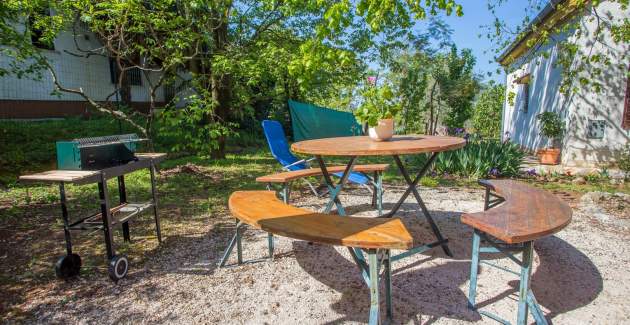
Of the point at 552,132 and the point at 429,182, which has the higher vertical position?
the point at 552,132

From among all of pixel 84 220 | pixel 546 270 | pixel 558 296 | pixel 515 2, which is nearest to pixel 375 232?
pixel 558 296

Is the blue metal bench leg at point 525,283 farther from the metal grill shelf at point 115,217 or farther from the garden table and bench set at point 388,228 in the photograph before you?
the metal grill shelf at point 115,217

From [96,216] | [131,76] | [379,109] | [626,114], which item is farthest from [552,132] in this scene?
[131,76]

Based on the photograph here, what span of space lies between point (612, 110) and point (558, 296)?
5253 millimetres

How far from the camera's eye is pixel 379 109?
2602 millimetres

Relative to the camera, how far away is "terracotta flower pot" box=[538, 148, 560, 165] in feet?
20.4

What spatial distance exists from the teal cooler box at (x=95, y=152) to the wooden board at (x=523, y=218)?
2.23m

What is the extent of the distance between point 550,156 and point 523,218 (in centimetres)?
541

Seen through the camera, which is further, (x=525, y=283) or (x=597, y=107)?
(x=597, y=107)

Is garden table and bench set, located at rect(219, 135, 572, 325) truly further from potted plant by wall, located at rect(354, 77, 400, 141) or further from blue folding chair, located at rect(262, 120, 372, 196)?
blue folding chair, located at rect(262, 120, 372, 196)

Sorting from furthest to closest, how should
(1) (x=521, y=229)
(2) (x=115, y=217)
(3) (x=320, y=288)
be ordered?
(2) (x=115, y=217) → (3) (x=320, y=288) → (1) (x=521, y=229)

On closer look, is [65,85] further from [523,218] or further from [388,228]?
[523,218]

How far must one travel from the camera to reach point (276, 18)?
7191mm

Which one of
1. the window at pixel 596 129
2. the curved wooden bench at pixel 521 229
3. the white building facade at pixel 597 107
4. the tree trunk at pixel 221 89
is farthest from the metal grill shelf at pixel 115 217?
the window at pixel 596 129
